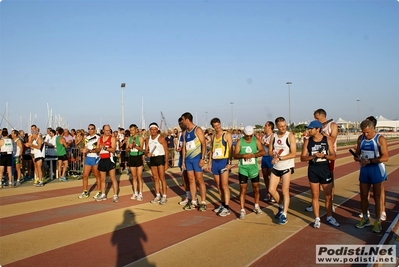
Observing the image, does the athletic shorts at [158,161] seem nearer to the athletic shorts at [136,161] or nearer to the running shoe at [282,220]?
the athletic shorts at [136,161]

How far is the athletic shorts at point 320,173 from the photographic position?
7.58 metres

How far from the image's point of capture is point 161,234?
24.5 feet

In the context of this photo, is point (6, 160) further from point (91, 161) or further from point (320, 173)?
point (320, 173)

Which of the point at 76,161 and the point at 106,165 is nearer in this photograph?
the point at 106,165

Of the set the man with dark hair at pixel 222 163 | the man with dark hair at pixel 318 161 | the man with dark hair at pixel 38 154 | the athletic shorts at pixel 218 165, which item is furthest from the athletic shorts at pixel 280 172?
the man with dark hair at pixel 38 154

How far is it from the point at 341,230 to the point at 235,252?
7.88 ft

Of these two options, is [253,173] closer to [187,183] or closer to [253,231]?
[253,231]

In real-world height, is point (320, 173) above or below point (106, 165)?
above

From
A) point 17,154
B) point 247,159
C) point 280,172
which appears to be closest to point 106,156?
point 247,159

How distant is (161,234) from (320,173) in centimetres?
319

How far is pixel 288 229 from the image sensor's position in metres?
7.56

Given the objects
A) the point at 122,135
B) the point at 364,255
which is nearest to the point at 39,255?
the point at 364,255

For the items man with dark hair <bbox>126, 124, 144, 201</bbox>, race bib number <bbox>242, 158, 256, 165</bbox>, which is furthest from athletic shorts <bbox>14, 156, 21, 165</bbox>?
race bib number <bbox>242, 158, 256, 165</bbox>

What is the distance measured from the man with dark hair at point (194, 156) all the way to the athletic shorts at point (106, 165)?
7.94 feet
